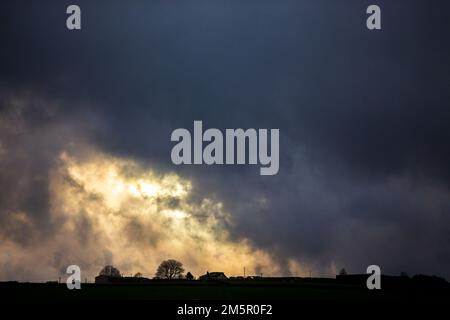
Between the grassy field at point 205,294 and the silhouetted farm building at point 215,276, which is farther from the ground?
the silhouetted farm building at point 215,276

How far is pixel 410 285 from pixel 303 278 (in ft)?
257

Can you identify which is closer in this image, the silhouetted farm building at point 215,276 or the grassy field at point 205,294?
the grassy field at point 205,294

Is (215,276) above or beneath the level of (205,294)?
above

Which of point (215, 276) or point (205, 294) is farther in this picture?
point (215, 276)

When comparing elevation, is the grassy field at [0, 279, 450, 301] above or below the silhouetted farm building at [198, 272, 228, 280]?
below

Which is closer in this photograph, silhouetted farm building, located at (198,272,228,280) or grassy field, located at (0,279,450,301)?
grassy field, located at (0,279,450,301)
